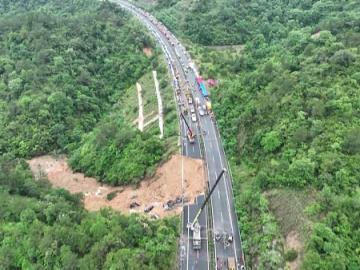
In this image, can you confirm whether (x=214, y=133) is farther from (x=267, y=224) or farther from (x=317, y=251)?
(x=317, y=251)

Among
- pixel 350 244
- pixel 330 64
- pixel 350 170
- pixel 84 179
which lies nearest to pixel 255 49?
pixel 330 64

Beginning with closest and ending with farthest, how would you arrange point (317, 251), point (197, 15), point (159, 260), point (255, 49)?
1. point (317, 251)
2. point (159, 260)
3. point (255, 49)
4. point (197, 15)

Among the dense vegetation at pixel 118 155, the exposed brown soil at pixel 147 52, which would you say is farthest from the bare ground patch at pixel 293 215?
the exposed brown soil at pixel 147 52

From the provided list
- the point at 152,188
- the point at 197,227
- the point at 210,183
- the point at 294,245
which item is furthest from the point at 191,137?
the point at 294,245

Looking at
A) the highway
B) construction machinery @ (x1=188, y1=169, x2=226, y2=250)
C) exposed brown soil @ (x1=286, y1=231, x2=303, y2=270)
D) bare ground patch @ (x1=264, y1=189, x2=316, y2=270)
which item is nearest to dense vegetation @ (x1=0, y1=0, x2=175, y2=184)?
the highway

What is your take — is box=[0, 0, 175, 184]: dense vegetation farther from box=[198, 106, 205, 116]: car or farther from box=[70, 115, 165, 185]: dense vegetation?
box=[198, 106, 205, 116]: car

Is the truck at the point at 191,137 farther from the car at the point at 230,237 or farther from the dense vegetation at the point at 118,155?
the car at the point at 230,237

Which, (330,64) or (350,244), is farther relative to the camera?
(330,64)
